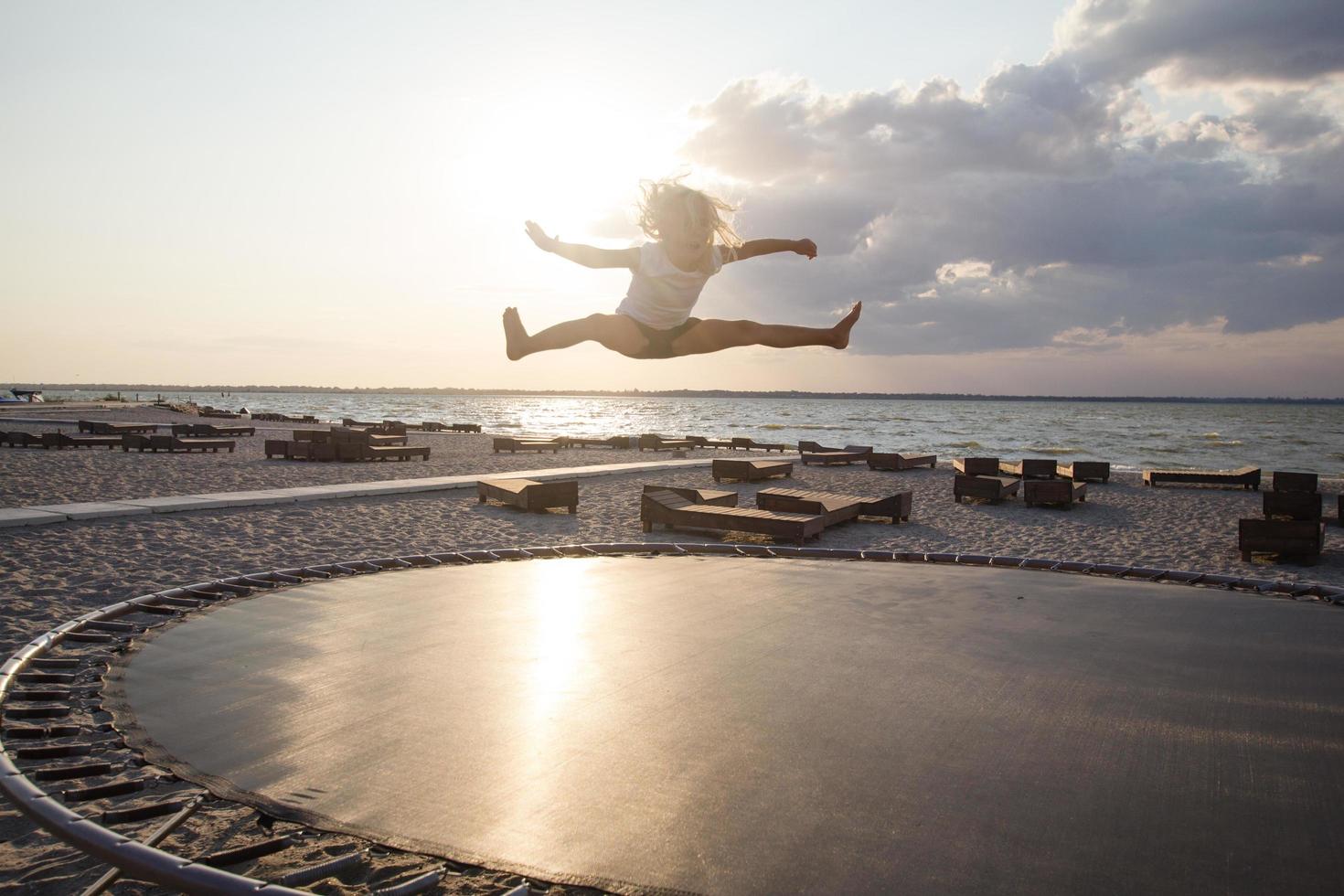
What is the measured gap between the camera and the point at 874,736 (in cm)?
318

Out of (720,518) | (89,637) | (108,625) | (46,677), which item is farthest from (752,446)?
(46,677)

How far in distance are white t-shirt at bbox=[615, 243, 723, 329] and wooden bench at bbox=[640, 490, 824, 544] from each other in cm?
632

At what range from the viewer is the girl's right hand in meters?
3.97

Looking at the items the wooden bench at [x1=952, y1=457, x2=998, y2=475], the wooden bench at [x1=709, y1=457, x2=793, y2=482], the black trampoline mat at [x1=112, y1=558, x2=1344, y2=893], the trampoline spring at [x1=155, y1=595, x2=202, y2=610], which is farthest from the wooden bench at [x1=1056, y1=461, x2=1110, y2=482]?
the trampoline spring at [x1=155, y1=595, x2=202, y2=610]

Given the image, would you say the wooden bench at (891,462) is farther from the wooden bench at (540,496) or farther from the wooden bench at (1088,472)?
the wooden bench at (540,496)

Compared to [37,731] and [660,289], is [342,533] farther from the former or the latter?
[660,289]

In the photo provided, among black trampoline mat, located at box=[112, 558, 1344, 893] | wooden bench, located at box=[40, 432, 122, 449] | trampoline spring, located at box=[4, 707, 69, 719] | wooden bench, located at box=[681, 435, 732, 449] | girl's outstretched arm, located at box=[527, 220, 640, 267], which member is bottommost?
wooden bench, located at box=[681, 435, 732, 449]

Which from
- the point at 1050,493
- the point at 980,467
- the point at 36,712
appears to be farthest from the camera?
the point at 980,467

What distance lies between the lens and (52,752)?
3.26 m

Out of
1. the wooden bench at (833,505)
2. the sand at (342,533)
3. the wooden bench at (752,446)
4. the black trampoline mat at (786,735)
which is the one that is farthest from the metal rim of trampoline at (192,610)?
the wooden bench at (752,446)

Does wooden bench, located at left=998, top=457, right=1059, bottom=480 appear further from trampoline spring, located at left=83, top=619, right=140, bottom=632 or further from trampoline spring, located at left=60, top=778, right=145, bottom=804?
trampoline spring, located at left=60, top=778, right=145, bottom=804

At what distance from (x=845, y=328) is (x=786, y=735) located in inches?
79.4

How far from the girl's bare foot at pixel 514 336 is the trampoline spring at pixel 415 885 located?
2315 millimetres

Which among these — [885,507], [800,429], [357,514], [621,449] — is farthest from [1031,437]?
[357,514]
